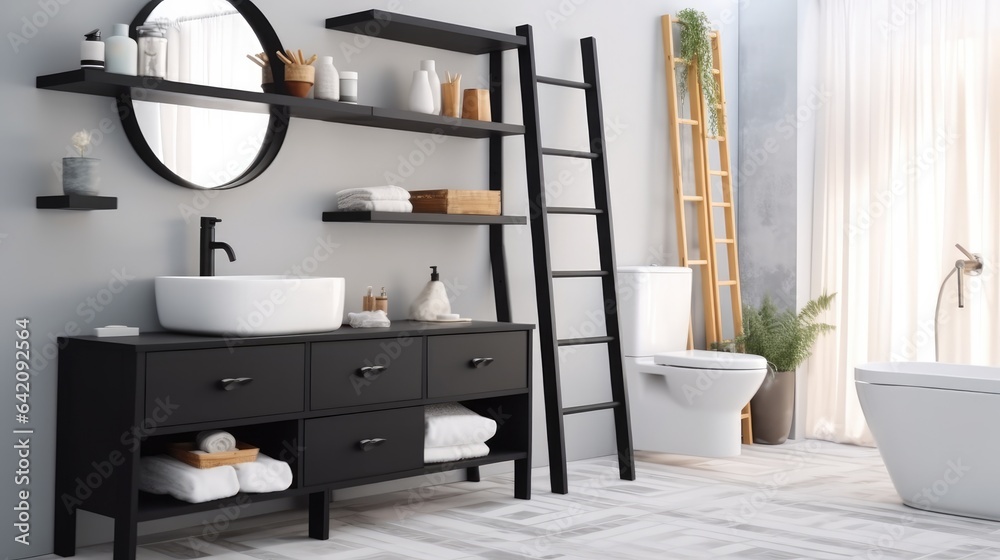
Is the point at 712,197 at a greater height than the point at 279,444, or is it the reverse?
the point at 712,197

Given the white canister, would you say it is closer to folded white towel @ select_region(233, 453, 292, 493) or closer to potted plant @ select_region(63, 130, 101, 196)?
potted plant @ select_region(63, 130, 101, 196)

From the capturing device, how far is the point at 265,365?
3.18m

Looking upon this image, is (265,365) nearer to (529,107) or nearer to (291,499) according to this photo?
(291,499)

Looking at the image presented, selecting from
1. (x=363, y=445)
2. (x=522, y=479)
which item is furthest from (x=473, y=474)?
(x=363, y=445)

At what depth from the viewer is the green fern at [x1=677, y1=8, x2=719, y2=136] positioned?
5262 mm

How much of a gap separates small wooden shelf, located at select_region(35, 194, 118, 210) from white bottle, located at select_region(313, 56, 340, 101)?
86cm

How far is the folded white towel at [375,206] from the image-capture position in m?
3.73

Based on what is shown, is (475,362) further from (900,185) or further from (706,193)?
(900,185)

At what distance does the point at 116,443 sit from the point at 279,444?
53 centimetres

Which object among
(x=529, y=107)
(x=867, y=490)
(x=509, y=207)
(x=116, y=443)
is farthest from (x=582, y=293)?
(x=116, y=443)

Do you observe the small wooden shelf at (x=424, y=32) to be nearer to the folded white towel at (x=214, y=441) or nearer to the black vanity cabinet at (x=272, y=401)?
the black vanity cabinet at (x=272, y=401)

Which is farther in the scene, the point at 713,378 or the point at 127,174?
the point at 713,378

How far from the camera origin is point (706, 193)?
211 inches

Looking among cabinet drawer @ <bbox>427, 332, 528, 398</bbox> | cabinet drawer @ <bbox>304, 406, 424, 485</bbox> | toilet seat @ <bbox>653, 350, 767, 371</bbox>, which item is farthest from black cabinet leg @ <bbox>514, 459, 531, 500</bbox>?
toilet seat @ <bbox>653, 350, 767, 371</bbox>
